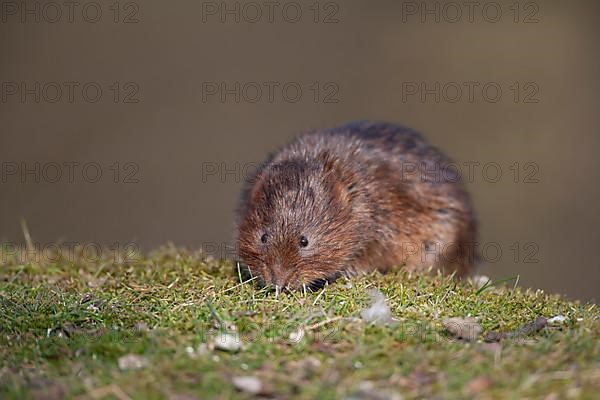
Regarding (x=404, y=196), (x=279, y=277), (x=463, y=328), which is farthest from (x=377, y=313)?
(x=404, y=196)

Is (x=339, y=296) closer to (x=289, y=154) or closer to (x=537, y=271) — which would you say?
(x=289, y=154)

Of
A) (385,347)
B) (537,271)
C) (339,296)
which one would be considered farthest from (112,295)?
(537,271)

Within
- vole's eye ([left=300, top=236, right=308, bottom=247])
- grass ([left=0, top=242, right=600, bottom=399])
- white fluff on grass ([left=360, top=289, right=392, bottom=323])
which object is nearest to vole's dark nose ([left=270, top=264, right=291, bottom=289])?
grass ([left=0, top=242, right=600, bottom=399])

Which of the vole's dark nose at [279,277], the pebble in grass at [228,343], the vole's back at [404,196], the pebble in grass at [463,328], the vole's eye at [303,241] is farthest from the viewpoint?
the vole's back at [404,196]

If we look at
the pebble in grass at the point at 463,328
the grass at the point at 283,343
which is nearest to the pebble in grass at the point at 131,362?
the grass at the point at 283,343

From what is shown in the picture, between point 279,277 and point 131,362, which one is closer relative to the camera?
point 131,362

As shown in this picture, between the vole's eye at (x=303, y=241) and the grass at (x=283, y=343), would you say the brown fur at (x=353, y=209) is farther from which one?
the grass at (x=283, y=343)

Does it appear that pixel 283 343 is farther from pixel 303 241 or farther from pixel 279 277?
pixel 303 241
